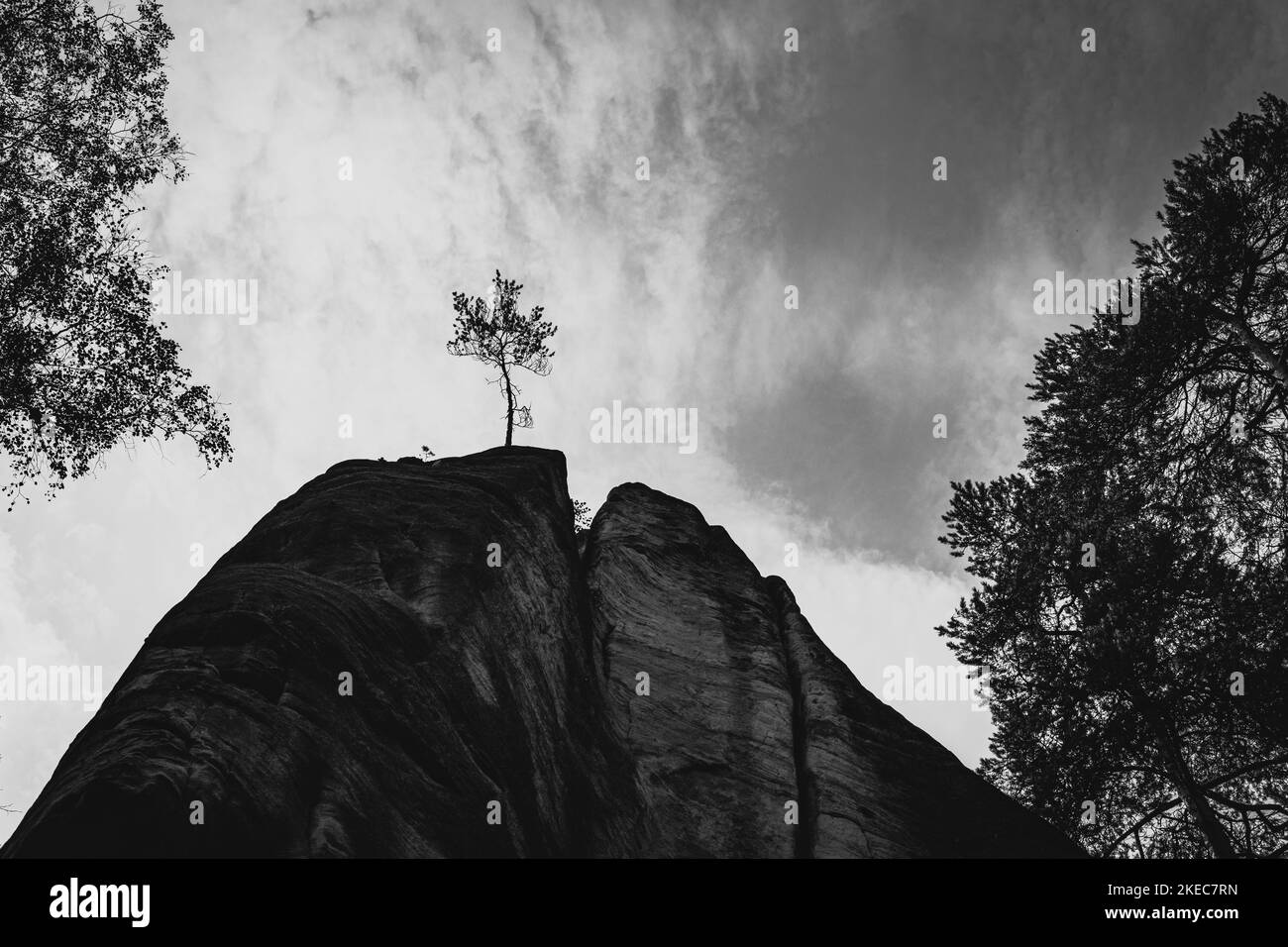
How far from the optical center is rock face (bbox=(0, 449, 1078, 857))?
10742 millimetres

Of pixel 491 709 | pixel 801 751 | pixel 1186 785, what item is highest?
pixel 491 709

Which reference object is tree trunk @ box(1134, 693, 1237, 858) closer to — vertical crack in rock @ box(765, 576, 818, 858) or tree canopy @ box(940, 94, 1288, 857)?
tree canopy @ box(940, 94, 1288, 857)

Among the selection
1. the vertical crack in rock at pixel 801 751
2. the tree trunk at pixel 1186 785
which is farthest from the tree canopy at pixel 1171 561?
the vertical crack in rock at pixel 801 751

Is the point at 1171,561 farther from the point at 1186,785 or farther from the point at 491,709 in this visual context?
the point at 491,709

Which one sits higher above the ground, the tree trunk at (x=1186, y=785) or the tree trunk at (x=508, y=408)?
the tree trunk at (x=508, y=408)

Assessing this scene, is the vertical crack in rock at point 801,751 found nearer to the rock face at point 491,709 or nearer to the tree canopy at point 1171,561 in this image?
the rock face at point 491,709

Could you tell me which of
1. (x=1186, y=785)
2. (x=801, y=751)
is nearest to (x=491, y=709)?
(x=801, y=751)

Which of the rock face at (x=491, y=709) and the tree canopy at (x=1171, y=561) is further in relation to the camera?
the tree canopy at (x=1171, y=561)

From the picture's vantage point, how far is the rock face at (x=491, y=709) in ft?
35.2

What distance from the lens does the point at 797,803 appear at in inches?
752

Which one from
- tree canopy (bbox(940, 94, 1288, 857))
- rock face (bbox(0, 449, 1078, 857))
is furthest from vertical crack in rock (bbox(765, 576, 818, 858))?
tree canopy (bbox(940, 94, 1288, 857))

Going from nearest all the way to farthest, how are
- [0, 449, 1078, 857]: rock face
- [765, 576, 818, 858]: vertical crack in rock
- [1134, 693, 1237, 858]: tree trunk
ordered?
[0, 449, 1078, 857]: rock face → [765, 576, 818, 858]: vertical crack in rock → [1134, 693, 1237, 858]: tree trunk

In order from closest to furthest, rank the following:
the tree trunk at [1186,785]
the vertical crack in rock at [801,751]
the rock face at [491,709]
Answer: the rock face at [491,709] < the vertical crack in rock at [801,751] < the tree trunk at [1186,785]

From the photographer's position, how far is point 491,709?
15039 millimetres
